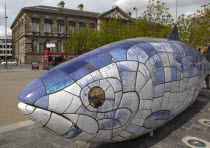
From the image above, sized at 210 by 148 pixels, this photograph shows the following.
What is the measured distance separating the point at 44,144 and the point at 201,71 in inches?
191

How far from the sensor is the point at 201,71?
573 cm

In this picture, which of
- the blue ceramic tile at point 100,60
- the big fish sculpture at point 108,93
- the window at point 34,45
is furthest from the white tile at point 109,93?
the window at point 34,45

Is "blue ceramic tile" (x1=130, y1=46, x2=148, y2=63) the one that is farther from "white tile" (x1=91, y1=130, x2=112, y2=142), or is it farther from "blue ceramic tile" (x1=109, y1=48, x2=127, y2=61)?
"white tile" (x1=91, y1=130, x2=112, y2=142)

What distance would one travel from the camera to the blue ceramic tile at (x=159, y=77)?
365cm

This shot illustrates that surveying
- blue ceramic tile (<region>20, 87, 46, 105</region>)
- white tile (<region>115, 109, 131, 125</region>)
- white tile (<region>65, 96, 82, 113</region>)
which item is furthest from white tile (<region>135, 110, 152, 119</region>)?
blue ceramic tile (<region>20, 87, 46, 105</region>)

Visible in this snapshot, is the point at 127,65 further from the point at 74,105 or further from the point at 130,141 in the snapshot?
the point at 130,141

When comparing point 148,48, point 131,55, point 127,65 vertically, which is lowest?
point 127,65

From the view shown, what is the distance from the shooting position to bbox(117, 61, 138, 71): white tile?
3.21m

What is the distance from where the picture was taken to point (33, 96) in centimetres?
265

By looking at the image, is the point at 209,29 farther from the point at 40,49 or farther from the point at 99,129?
the point at 40,49

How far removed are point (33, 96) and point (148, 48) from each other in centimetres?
243

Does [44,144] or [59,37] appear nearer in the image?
[44,144]

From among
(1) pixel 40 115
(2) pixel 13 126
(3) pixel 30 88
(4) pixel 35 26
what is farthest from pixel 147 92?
(4) pixel 35 26

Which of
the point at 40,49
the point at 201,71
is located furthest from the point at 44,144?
the point at 40,49
